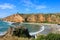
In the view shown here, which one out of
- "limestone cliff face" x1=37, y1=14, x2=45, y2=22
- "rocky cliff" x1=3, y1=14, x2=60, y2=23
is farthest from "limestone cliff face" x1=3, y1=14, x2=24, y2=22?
"limestone cliff face" x1=37, y1=14, x2=45, y2=22

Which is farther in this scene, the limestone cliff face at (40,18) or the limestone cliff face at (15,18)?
the limestone cliff face at (15,18)

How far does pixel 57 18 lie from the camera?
72.7 metres

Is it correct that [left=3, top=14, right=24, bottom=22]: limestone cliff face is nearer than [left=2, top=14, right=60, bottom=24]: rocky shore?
No

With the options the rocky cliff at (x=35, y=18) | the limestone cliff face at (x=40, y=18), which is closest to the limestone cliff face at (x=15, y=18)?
the rocky cliff at (x=35, y=18)

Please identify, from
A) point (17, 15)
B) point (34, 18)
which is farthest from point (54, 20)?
point (17, 15)

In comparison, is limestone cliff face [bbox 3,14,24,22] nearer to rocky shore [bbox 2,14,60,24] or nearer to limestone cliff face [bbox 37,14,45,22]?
rocky shore [bbox 2,14,60,24]

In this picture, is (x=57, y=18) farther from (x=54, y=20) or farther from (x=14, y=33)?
(x=14, y=33)

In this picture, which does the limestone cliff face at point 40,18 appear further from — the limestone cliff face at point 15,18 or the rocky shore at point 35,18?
the limestone cliff face at point 15,18

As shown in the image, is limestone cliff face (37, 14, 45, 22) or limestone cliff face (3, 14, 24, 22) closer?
limestone cliff face (37, 14, 45, 22)

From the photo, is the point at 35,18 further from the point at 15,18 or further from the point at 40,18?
the point at 15,18

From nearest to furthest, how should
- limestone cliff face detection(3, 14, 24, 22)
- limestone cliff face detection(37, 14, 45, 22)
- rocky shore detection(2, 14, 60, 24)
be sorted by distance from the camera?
rocky shore detection(2, 14, 60, 24) < limestone cliff face detection(37, 14, 45, 22) < limestone cliff face detection(3, 14, 24, 22)

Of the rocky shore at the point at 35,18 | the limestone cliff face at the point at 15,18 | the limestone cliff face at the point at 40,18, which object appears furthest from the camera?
the limestone cliff face at the point at 15,18

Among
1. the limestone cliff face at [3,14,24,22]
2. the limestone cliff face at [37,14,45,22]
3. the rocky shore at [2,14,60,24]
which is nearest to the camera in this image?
the rocky shore at [2,14,60,24]

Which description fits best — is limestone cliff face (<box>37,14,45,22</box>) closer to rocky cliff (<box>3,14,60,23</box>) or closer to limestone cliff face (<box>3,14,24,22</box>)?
rocky cliff (<box>3,14,60,23</box>)
